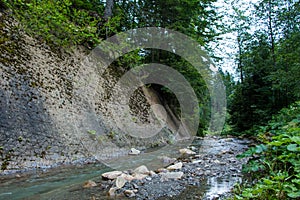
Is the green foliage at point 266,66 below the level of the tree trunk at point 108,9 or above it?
below

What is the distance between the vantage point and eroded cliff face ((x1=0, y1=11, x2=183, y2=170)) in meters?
5.23

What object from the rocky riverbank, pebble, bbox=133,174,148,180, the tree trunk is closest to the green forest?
the tree trunk

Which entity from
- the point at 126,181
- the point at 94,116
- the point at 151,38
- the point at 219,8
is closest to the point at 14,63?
the point at 94,116

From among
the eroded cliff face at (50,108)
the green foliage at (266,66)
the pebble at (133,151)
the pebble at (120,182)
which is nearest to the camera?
the pebble at (120,182)

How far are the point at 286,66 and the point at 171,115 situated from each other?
801 centimetres

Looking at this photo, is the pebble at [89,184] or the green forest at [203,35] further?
the green forest at [203,35]

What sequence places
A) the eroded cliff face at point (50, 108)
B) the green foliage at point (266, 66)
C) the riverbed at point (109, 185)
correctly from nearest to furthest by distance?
the riverbed at point (109, 185), the eroded cliff face at point (50, 108), the green foliage at point (266, 66)

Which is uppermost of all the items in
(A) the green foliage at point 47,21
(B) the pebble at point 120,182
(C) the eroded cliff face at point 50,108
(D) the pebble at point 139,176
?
(A) the green foliage at point 47,21

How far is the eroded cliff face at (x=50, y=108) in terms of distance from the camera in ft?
17.2

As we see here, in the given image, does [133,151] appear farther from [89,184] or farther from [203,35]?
[203,35]

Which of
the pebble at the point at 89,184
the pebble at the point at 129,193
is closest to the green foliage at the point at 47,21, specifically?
the pebble at the point at 89,184

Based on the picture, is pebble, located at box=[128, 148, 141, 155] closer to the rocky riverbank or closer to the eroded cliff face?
the eroded cliff face

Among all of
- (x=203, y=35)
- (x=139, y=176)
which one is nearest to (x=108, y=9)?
(x=203, y=35)

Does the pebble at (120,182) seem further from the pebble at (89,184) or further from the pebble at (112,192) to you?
the pebble at (89,184)
